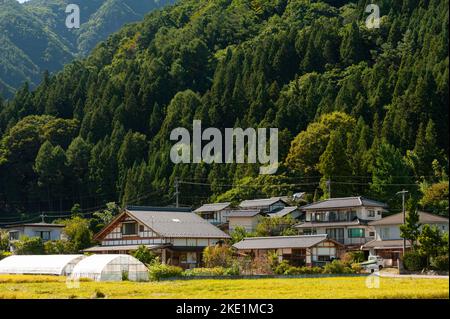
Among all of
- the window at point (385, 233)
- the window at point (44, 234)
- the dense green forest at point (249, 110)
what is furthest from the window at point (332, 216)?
the window at point (44, 234)

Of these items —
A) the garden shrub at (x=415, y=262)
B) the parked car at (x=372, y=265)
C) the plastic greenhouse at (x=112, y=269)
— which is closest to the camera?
the plastic greenhouse at (x=112, y=269)

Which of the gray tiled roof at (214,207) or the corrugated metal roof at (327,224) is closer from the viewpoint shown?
the corrugated metal roof at (327,224)

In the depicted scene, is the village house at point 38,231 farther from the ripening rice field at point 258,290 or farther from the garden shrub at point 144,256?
the ripening rice field at point 258,290

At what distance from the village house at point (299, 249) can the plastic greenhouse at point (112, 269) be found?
10.8 m

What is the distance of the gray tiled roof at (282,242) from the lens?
4166cm

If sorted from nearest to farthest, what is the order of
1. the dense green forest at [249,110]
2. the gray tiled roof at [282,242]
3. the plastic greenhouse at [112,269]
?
the plastic greenhouse at [112,269], the gray tiled roof at [282,242], the dense green forest at [249,110]

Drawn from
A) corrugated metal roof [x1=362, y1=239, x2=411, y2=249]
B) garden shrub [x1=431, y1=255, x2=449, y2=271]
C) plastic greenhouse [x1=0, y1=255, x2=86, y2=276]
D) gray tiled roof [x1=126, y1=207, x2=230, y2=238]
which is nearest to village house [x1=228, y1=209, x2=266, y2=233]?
gray tiled roof [x1=126, y1=207, x2=230, y2=238]

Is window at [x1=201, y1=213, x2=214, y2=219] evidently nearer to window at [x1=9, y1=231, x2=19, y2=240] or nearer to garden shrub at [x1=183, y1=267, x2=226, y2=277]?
window at [x1=9, y1=231, x2=19, y2=240]

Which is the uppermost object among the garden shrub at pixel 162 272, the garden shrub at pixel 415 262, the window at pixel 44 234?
the window at pixel 44 234

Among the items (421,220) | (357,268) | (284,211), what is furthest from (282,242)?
(284,211)

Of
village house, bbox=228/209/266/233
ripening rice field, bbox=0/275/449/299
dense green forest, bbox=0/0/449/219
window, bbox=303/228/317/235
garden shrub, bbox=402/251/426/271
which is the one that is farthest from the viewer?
dense green forest, bbox=0/0/449/219

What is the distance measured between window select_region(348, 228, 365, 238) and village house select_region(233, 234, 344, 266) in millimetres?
3895

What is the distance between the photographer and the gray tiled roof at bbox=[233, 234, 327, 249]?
4166 centimetres
